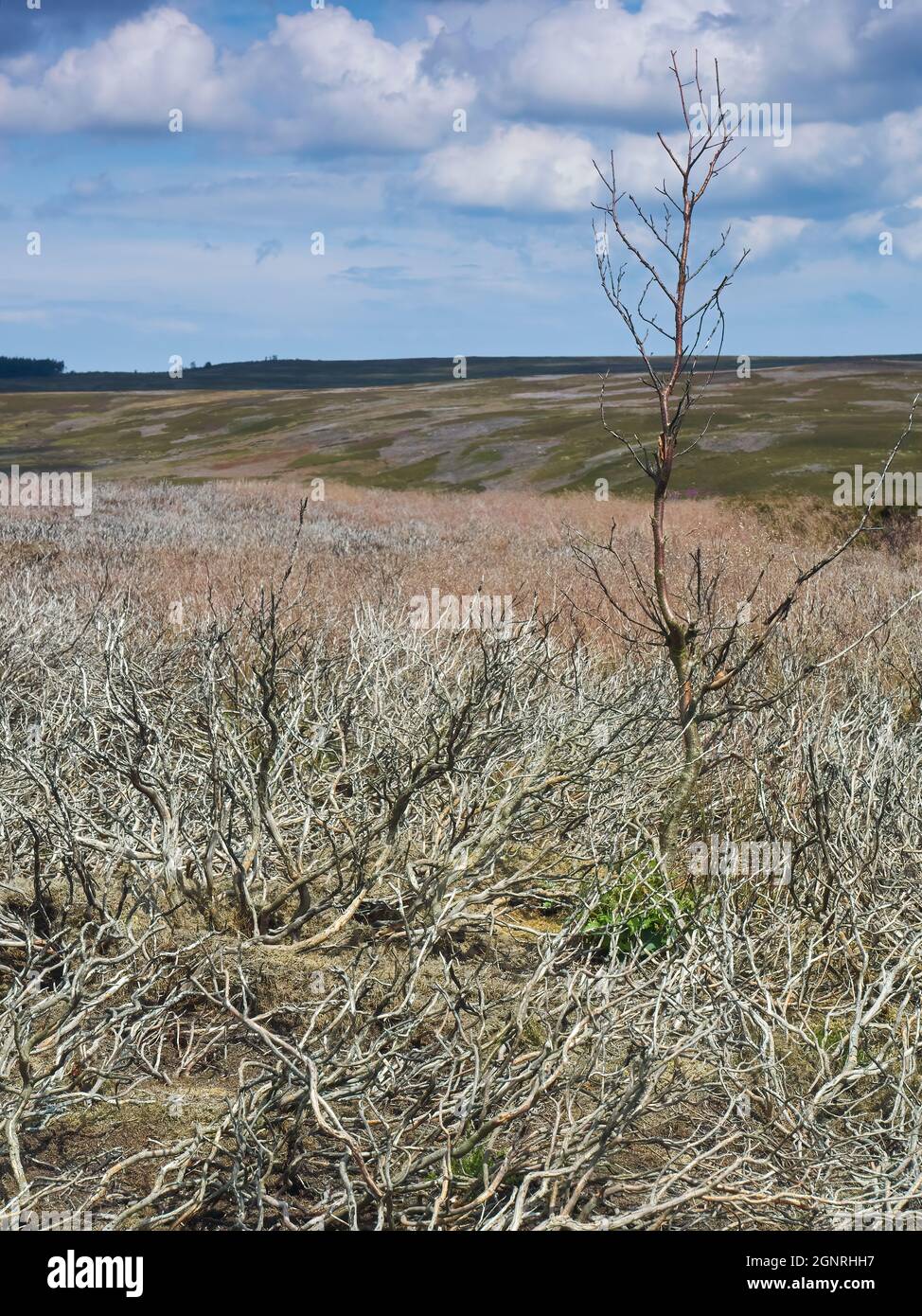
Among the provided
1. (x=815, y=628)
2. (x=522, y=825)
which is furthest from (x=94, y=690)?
(x=815, y=628)

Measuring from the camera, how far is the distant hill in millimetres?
117875

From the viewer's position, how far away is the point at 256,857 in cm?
449

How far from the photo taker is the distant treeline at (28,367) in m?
136

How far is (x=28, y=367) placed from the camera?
140 m

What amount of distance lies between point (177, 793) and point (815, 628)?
6422 mm

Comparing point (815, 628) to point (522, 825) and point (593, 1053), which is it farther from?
point (593, 1053)

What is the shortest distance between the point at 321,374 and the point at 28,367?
111ft
